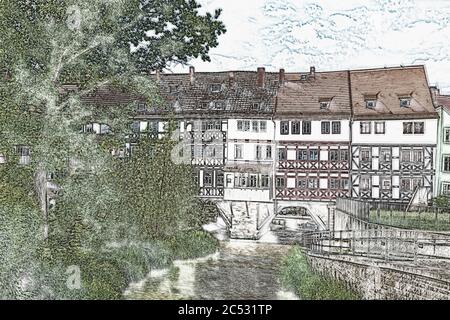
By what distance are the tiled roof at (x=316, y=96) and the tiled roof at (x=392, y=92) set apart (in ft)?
0.27

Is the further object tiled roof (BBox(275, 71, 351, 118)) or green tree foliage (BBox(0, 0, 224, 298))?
green tree foliage (BBox(0, 0, 224, 298))

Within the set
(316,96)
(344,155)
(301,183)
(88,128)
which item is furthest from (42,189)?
(344,155)

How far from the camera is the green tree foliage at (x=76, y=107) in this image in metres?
5.63

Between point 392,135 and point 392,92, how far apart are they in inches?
12.5

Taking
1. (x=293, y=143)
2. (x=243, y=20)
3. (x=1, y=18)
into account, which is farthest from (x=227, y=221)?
(x=1, y=18)

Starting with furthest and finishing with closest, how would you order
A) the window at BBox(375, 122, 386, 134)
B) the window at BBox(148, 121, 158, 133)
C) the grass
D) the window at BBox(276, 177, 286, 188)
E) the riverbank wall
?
the window at BBox(148, 121, 158, 133) < the window at BBox(276, 177, 286, 188) < the window at BBox(375, 122, 386, 134) < the grass < the riverbank wall

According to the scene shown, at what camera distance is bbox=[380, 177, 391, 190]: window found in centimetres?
537

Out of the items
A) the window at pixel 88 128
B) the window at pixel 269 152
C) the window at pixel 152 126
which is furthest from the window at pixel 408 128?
the window at pixel 88 128

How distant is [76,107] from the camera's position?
5.67 meters

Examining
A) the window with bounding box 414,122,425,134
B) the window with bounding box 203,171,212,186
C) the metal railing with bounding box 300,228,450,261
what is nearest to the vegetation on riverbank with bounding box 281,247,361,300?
the metal railing with bounding box 300,228,450,261

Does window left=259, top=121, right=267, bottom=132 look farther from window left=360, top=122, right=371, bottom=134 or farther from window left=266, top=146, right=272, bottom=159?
window left=360, top=122, right=371, bottom=134

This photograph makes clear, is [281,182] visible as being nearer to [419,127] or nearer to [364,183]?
[364,183]

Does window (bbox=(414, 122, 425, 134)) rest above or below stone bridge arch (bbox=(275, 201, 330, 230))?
above

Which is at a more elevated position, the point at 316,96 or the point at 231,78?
the point at 231,78
